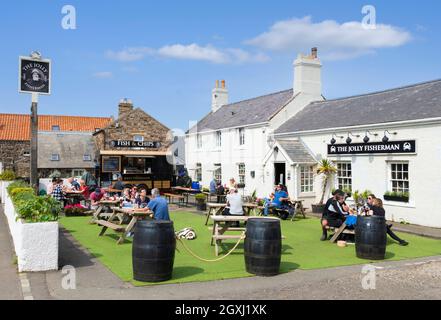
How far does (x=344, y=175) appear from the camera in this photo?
18.2 meters

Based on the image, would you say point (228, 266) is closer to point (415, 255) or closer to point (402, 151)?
point (415, 255)

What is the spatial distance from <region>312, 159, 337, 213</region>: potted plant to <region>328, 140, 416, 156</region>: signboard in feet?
1.78

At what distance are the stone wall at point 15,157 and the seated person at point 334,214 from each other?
3542cm

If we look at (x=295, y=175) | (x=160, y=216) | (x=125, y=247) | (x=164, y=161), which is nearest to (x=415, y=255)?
(x=160, y=216)

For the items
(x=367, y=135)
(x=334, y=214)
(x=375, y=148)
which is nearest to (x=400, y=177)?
(x=375, y=148)

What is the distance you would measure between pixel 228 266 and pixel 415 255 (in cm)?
474

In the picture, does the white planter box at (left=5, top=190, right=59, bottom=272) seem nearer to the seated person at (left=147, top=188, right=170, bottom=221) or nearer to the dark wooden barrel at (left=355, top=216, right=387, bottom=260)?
the seated person at (left=147, top=188, right=170, bottom=221)

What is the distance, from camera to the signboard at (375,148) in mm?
15120

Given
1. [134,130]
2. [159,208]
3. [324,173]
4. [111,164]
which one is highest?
[134,130]

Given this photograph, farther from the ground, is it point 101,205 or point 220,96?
point 220,96

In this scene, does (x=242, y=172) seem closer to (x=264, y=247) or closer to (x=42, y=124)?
(x=264, y=247)

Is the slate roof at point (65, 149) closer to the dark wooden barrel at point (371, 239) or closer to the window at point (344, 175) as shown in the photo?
the window at point (344, 175)

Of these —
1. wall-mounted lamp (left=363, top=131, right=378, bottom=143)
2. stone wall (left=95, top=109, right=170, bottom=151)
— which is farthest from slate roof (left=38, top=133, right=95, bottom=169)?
wall-mounted lamp (left=363, top=131, right=378, bottom=143)

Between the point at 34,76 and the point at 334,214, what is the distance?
10.5 meters
